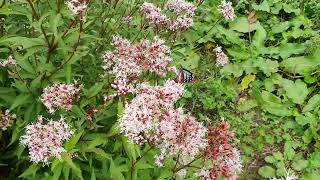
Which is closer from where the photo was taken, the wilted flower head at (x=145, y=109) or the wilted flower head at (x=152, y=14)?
the wilted flower head at (x=145, y=109)

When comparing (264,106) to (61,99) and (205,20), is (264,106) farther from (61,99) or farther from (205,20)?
(61,99)

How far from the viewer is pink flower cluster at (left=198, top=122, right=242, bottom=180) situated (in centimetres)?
308

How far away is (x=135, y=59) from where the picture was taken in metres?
3.21

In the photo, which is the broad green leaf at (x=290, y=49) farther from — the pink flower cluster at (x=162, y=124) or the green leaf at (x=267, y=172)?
the pink flower cluster at (x=162, y=124)

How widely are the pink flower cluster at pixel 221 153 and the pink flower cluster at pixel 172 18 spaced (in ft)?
3.39

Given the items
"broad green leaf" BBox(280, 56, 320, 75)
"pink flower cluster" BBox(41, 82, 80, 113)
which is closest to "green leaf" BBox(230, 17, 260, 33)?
"broad green leaf" BBox(280, 56, 320, 75)

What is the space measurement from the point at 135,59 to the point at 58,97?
0.55 m

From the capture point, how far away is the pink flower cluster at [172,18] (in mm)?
3775

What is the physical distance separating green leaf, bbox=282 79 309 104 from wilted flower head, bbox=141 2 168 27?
239cm

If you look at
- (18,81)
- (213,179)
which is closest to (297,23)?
(213,179)

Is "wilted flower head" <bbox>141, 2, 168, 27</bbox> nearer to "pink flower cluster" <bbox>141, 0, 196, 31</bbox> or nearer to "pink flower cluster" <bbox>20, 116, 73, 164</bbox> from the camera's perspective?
"pink flower cluster" <bbox>141, 0, 196, 31</bbox>

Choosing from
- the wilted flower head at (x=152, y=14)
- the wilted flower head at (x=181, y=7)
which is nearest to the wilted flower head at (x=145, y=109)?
the wilted flower head at (x=152, y=14)

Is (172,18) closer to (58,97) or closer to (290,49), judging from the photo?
(58,97)

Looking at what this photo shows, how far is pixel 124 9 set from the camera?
3920mm
